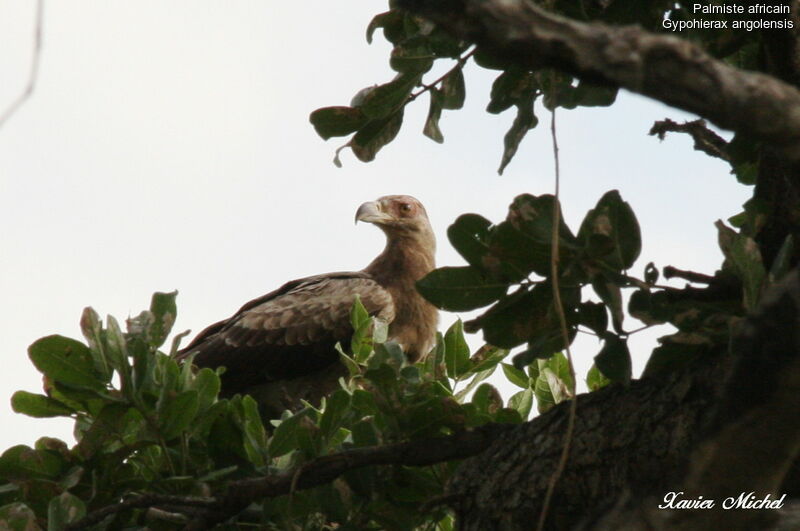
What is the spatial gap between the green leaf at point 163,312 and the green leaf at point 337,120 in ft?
2.37

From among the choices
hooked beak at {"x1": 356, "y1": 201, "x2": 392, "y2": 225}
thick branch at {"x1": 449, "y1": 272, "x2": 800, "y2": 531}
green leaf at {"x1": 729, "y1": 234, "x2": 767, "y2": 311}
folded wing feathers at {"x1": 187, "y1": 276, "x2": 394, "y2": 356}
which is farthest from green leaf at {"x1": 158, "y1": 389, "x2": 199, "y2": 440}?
hooked beak at {"x1": 356, "y1": 201, "x2": 392, "y2": 225}

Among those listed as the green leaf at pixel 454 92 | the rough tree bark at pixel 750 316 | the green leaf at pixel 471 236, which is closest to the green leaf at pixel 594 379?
the green leaf at pixel 454 92

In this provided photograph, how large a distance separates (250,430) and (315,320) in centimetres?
364

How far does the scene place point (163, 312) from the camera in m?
3.31

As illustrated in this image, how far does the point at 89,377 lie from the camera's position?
3.21 meters

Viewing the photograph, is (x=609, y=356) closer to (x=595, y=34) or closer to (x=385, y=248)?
(x=595, y=34)

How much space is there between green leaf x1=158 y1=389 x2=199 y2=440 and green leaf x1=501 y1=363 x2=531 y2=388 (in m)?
1.45

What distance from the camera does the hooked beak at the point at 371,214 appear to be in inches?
317

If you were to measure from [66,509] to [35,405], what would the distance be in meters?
0.53

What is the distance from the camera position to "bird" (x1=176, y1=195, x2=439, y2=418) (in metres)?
6.73

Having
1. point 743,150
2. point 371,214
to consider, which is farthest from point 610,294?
point 371,214

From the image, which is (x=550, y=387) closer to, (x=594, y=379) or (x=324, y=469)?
(x=594, y=379)

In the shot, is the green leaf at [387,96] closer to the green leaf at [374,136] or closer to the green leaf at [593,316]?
the green leaf at [374,136]

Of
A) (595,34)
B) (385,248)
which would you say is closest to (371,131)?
(595,34)
